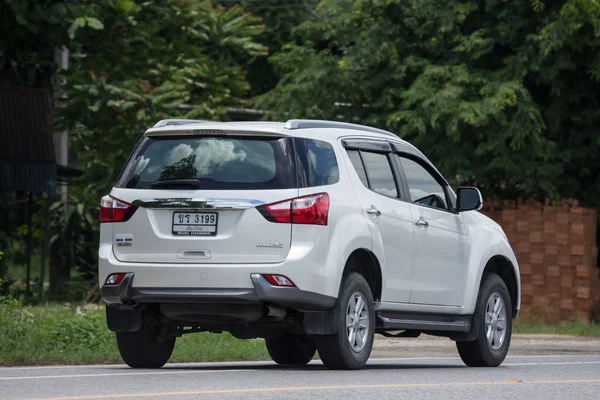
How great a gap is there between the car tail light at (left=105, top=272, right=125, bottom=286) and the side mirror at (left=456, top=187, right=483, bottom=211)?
11.3 feet

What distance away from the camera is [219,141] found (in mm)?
10891

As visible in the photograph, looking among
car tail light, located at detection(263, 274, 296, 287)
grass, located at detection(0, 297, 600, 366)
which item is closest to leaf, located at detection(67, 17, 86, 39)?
grass, located at detection(0, 297, 600, 366)

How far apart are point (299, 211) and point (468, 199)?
265 centimetres

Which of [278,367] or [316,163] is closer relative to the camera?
[316,163]

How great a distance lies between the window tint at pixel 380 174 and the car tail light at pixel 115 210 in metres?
2.07

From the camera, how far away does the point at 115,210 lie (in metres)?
10.9

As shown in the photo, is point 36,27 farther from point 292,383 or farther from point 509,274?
point 292,383

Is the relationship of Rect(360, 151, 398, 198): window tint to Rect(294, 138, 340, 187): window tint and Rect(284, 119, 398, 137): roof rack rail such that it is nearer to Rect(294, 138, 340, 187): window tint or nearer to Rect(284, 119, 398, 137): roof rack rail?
Rect(284, 119, 398, 137): roof rack rail

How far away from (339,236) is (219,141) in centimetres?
121

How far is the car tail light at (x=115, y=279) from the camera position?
1075 centimetres

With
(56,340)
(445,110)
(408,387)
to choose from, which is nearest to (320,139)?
(408,387)

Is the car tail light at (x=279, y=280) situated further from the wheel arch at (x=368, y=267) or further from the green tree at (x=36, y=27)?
the green tree at (x=36, y=27)

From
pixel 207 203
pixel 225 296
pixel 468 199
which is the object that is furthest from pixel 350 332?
pixel 468 199

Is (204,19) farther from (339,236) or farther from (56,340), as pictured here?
(339,236)
